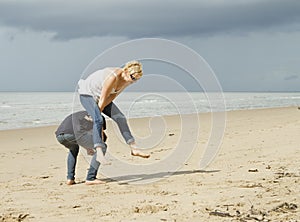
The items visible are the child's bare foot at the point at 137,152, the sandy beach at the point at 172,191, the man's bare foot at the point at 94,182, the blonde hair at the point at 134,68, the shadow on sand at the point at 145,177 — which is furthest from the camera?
the shadow on sand at the point at 145,177

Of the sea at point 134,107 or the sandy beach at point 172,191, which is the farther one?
the sea at point 134,107

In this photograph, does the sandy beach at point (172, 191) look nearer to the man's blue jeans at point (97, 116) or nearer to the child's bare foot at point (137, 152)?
the child's bare foot at point (137, 152)

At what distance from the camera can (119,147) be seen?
10734 millimetres

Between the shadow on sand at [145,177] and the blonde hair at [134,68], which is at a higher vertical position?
the blonde hair at [134,68]

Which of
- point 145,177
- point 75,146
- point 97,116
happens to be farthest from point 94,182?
point 97,116

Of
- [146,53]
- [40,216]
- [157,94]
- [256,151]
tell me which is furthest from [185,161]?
[40,216]

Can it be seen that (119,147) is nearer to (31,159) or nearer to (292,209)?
(31,159)

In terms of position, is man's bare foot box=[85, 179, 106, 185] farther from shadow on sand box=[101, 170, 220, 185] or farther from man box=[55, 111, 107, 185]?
shadow on sand box=[101, 170, 220, 185]

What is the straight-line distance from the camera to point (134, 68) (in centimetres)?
568

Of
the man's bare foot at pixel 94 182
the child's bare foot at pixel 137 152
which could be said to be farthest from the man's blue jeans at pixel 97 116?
the man's bare foot at pixel 94 182

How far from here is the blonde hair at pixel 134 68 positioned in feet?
18.6

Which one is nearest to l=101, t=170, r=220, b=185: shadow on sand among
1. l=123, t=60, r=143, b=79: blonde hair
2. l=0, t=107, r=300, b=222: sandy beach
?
l=0, t=107, r=300, b=222: sandy beach

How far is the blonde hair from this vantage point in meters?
5.68

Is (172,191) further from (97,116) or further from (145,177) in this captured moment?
(97,116)
